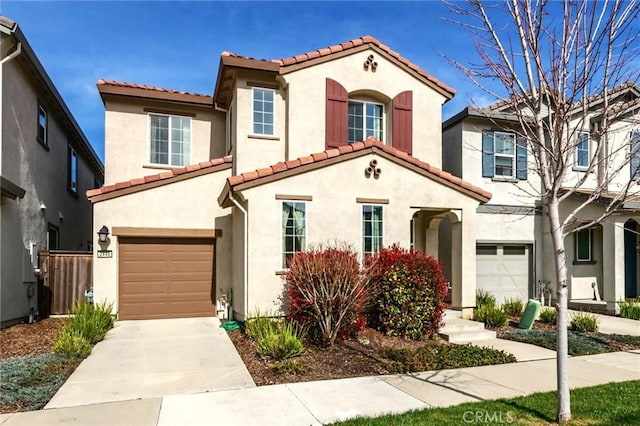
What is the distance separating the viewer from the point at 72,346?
811cm

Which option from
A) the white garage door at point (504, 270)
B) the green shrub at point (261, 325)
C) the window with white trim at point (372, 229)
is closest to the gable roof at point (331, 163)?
the window with white trim at point (372, 229)

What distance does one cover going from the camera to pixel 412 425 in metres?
5.04

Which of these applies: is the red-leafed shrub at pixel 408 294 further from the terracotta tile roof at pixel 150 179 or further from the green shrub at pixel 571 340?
the terracotta tile roof at pixel 150 179

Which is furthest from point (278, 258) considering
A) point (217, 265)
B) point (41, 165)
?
point (41, 165)

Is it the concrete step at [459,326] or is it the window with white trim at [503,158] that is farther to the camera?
the window with white trim at [503,158]

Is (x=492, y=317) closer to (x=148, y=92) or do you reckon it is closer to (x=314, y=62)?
(x=314, y=62)

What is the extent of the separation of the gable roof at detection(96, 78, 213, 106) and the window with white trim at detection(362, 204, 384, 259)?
6645 millimetres

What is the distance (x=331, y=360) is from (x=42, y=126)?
11.8 meters

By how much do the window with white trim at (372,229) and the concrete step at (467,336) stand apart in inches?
103

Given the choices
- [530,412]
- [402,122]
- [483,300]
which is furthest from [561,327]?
[402,122]

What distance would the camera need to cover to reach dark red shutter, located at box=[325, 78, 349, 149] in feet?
41.7

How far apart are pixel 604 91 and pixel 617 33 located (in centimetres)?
69

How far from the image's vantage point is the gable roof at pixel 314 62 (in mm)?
11888

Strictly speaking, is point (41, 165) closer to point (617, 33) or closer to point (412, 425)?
point (412, 425)
